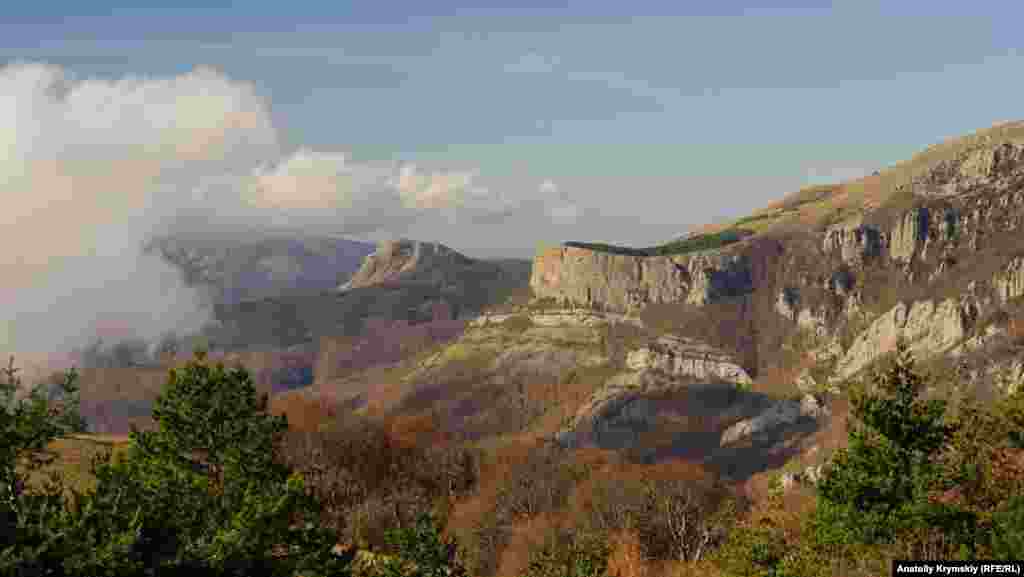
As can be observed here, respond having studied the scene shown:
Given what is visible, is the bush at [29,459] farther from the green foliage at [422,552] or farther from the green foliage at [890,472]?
the green foliage at [890,472]

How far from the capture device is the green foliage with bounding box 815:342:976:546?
142 ft

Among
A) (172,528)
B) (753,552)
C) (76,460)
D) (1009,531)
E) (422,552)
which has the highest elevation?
(172,528)

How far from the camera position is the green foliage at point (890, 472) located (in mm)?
43344

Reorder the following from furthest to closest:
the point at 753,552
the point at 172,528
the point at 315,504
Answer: the point at 753,552
the point at 315,504
the point at 172,528

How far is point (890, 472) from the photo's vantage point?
147ft

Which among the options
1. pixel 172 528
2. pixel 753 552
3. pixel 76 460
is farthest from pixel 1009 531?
pixel 76 460

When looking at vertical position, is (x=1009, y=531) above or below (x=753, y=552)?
above

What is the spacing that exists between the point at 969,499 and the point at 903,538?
220 inches

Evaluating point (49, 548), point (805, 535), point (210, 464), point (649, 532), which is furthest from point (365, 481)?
point (49, 548)

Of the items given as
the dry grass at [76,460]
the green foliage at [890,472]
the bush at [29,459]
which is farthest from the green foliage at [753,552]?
the dry grass at [76,460]

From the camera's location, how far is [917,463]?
1794 inches

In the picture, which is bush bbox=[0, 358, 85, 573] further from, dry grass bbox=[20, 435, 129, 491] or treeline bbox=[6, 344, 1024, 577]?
dry grass bbox=[20, 435, 129, 491]

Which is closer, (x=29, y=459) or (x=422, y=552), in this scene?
(x=29, y=459)

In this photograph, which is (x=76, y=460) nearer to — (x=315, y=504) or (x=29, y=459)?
(x=315, y=504)
